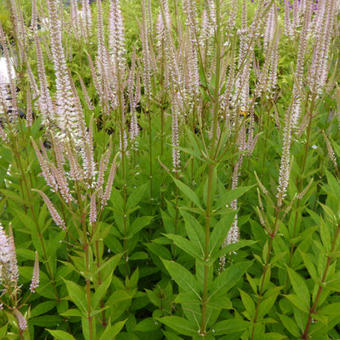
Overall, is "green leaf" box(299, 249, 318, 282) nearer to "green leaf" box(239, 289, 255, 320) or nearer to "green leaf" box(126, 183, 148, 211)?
"green leaf" box(239, 289, 255, 320)

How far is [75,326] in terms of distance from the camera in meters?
3.27

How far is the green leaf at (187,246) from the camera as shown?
7.70ft

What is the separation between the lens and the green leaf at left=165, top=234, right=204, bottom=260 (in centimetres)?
235

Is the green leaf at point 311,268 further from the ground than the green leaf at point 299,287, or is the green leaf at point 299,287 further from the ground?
the green leaf at point 311,268

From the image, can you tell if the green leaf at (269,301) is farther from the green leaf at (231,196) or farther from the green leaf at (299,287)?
the green leaf at (231,196)

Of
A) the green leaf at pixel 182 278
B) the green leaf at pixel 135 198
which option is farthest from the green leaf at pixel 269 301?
the green leaf at pixel 135 198

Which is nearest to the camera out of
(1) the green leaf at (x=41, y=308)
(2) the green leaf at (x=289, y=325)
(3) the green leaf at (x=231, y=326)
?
(3) the green leaf at (x=231, y=326)

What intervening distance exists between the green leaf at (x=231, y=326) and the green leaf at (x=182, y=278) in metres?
0.34

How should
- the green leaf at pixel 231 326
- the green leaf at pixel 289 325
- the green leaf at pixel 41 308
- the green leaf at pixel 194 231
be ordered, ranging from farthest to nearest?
1. the green leaf at pixel 41 308
2. the green leaf at pixel 289 325
3. the green leaf at pixel 231 326
4. the green leaf at pixel 194 231

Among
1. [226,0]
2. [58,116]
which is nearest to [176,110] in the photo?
[226,0]

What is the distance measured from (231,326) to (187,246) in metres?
0.74

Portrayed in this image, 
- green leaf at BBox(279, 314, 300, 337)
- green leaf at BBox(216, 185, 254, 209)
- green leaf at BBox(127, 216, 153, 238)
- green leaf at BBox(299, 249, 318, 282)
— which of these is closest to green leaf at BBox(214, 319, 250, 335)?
green leaf at BBox(279, 314, 300, 337)

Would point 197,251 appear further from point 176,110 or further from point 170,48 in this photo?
point 170,48

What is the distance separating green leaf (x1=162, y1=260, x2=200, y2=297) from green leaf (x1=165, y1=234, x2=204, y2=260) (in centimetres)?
21
